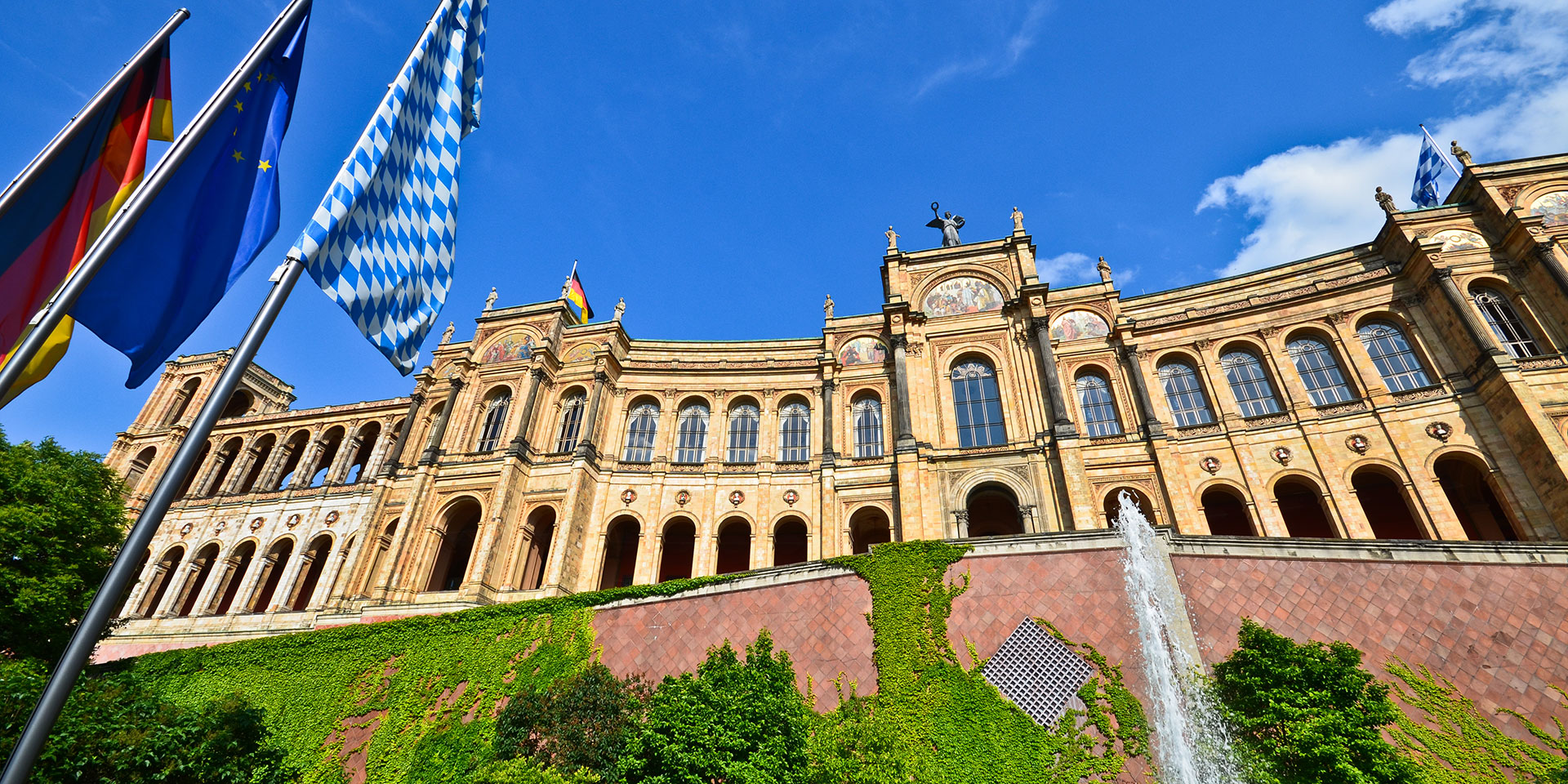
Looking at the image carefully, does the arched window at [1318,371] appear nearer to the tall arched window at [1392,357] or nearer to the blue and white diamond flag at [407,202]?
the tall arched window at [1392,357]

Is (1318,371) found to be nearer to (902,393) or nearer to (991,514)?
(991,514)

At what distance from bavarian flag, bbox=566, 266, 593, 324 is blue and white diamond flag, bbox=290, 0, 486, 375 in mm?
29711

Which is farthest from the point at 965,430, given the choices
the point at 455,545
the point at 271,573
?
the point at 271,573

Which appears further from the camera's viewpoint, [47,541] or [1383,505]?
[1383,505]

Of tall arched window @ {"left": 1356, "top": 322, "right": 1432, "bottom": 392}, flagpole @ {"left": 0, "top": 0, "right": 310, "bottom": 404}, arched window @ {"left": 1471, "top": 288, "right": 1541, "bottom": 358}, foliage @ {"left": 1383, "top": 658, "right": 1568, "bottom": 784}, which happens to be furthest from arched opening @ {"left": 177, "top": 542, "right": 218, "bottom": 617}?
arched window @ {"left": 1471, "top": 288, "right": 1541, "bottom": 358}

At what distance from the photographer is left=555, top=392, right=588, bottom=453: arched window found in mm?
34750

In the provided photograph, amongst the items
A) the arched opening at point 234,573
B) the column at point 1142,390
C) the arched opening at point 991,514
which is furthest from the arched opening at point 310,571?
the column at point 1142,390

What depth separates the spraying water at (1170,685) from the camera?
15.5m

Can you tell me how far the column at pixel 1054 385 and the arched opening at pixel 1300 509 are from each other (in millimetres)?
8406

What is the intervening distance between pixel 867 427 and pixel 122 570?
30320 millimetres

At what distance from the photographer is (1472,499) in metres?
27.3

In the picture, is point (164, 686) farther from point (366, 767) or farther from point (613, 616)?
point (613, 616)

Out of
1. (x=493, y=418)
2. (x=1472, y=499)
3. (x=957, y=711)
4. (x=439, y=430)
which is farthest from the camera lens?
(x=493, y=418)

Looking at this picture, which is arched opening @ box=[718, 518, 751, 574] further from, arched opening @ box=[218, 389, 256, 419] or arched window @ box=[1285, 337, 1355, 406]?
arched opening @ box=[218, 389, 256, 419]
